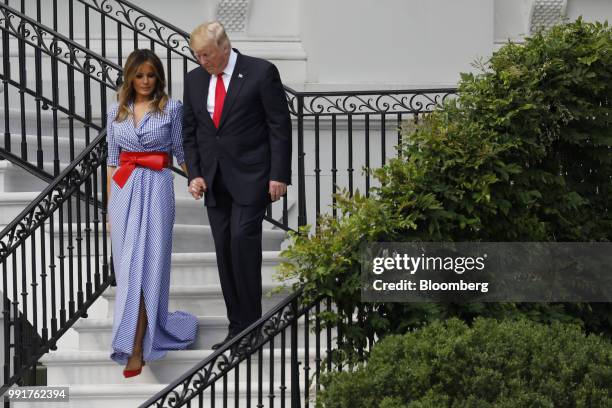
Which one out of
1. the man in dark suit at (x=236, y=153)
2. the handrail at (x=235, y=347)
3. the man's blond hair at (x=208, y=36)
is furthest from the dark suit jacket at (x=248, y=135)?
the handrail at (x=235, y=347)

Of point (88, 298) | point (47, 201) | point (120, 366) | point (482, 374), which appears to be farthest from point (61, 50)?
point (482, 374)

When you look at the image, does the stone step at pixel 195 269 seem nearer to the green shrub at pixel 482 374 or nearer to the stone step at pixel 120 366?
the stone step at pixel 120 366

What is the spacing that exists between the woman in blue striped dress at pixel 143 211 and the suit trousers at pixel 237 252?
0.36m

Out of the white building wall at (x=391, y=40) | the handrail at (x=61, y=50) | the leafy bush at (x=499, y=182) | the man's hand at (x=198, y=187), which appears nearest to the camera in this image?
the leafy bush at (x=499, y=182)

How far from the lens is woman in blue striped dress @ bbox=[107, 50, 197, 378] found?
8.12 meters

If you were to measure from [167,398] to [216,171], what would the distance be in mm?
1247

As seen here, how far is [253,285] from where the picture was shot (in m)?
7.97

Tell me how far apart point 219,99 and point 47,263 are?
1759 mm

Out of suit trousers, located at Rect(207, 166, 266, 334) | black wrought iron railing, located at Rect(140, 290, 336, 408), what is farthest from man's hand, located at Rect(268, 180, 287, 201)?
black wrought iron railing, located at Rect(140, 290, 336, 408)

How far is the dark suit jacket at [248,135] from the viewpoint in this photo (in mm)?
7965

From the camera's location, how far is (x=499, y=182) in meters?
7.26

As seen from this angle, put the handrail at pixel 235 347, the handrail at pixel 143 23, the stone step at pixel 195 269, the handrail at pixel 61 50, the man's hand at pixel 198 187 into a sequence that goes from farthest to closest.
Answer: the handrail at pixel 143 23
the handrail at pixel 61 50
the stone step at pixel 195 269
the man's hand at pixel 198 187
the handrail at pixel 235 347

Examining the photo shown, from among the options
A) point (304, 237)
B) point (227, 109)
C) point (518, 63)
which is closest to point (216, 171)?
point (227, 109)

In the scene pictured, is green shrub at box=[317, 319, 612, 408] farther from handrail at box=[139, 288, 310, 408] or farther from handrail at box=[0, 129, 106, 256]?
handrail at box=[0, 129, 106, 256]
